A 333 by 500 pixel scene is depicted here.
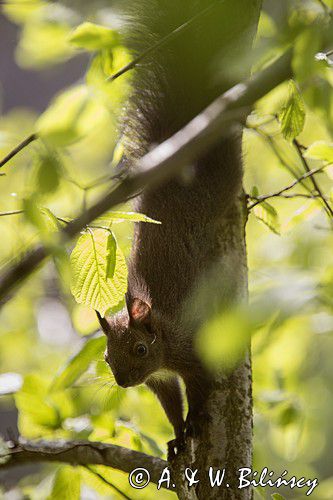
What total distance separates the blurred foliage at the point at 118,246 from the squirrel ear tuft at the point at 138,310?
157mm

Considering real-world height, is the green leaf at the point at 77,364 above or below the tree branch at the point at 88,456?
above

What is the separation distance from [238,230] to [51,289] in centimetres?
127

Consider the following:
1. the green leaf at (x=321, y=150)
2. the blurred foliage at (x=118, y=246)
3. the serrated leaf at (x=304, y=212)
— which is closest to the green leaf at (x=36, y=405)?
the blurred foliage at (x=118, y=246)

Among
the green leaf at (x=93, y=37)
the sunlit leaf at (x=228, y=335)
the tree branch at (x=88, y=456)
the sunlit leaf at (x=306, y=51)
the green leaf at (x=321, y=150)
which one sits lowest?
the tree branch at (x=88, y=456)

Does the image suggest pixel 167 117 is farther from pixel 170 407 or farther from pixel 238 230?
pixel 170 407

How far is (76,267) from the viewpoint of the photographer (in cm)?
97

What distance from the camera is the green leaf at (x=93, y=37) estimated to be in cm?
100

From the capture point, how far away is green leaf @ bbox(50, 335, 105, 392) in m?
1.30

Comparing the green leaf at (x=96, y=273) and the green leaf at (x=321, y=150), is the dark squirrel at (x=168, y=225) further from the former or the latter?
the green leaf at (x=96, y=273)

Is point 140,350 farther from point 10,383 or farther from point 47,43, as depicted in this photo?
point 47,43

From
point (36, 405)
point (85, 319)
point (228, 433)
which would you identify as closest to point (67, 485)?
point (36, 405)

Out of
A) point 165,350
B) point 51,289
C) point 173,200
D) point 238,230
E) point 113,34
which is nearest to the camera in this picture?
point 113,34

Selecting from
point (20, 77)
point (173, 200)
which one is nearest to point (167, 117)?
point (173, 200)

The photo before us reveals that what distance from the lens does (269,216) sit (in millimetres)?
1388
